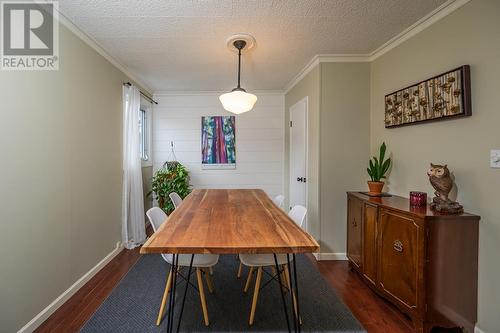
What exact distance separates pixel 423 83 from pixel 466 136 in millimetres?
609

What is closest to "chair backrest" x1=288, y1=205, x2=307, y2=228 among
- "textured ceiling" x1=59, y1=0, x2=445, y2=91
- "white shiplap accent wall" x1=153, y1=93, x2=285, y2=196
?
"textured ceiling" x1=59, y1=0, x2=445, y2=91

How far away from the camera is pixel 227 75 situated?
3428 millimetres

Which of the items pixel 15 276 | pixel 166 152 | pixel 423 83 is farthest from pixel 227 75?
pixel 15 276

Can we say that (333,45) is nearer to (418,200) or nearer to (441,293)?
(418,200)

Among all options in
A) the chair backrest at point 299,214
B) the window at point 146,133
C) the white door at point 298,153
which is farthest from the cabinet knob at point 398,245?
the window at point 146,133

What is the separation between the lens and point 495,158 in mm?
1517

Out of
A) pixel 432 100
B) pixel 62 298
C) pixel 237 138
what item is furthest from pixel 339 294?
pixel 237 138

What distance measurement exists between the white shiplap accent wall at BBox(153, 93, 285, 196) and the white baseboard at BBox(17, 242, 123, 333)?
2.03 m

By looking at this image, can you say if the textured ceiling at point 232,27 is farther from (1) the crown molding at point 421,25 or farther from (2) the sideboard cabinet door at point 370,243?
(2) the sideboard cabinet door at point 370,243

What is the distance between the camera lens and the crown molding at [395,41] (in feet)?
6.01

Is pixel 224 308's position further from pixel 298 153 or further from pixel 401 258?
pixel 298 153

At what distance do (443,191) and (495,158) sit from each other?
353 mm

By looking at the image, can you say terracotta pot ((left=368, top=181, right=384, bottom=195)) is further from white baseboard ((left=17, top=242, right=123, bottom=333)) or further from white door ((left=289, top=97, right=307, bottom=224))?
white baseboard ((left=17, top=242, right=123, bottom=333))

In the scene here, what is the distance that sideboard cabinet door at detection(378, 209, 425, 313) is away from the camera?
1.65 m
